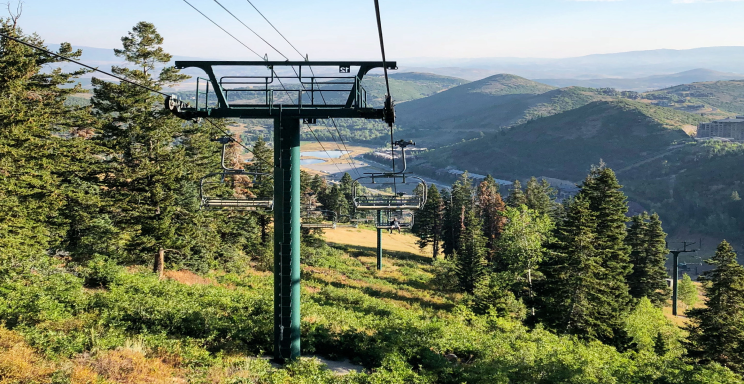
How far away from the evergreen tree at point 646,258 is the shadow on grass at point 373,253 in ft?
91.9

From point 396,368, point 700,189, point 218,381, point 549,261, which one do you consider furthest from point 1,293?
point 700,189

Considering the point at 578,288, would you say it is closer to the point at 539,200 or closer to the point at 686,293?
the point at 539,200

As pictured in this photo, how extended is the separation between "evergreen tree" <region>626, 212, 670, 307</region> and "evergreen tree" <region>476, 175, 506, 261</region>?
629 inches

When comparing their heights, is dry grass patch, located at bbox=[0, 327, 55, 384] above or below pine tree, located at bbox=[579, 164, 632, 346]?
above

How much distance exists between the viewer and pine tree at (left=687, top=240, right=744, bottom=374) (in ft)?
91.5

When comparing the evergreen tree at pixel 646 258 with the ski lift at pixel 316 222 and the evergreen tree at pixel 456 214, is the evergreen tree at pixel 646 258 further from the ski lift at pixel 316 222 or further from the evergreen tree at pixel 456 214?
the ski lift at pixel 316 222

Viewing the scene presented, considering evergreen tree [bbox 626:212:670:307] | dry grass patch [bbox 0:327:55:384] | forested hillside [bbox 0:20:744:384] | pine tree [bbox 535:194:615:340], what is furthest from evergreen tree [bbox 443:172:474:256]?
dry grass patch [bbox 0:327:55:384]

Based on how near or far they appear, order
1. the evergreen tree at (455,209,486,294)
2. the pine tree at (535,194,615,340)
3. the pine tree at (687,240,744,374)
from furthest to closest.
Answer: the evergreen tree at (455,209,486,294) → the pine tree at (535,194,615,340) → the pine tree at (687,240,744,374)

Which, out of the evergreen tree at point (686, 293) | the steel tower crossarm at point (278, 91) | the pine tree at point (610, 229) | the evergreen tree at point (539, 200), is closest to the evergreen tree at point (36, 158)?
the steel tower crossarm at point (278, 91)

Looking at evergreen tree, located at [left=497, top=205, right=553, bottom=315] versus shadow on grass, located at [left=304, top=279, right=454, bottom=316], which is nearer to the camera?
evergreen tree, located at [left=497, top=205, right=553, bottom=315]

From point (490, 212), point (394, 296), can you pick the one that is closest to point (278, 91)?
point (394, 296)

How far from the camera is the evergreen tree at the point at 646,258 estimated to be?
169 feet

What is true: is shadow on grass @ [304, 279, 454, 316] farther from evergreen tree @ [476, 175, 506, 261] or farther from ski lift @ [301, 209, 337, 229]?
evergreen tree @ [476, 175, 506, 261]

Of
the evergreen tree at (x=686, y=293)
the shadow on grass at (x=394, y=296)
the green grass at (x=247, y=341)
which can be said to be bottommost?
the evergreen tree at (x=686, y=293)
